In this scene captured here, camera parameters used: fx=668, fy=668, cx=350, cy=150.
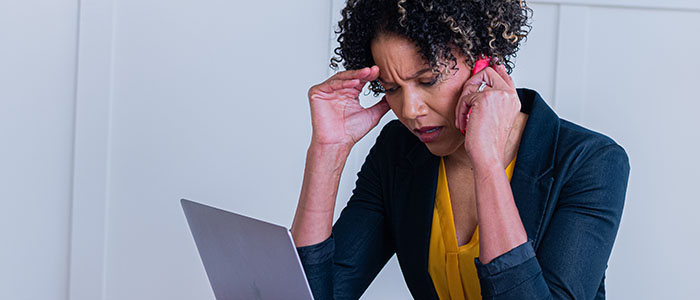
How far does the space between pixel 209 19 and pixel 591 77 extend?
1127 mm

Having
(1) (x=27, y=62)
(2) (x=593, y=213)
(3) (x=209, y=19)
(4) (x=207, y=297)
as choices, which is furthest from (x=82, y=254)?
(2) (x=593, y=213)

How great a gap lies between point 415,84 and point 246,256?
466 millimetres

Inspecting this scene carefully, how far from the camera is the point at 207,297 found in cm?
202

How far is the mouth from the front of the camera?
1.29m

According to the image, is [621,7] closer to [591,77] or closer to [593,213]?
[591,77]

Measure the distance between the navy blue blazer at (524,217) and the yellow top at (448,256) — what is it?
2 centimetres

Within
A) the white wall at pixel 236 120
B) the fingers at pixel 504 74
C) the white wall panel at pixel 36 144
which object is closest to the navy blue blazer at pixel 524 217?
the fingers at pixel 504 74

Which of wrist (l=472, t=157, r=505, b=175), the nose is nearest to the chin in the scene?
the nose

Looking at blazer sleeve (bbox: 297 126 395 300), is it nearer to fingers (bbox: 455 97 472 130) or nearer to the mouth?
the mouth

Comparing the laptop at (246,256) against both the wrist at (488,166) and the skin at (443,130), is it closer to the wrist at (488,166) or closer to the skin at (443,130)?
the skin at (443,130)

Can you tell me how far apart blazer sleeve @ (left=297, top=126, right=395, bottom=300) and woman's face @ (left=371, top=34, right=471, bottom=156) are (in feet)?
0.91

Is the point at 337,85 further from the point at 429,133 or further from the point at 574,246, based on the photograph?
the point at 574,246

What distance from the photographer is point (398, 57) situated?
4.04 ft

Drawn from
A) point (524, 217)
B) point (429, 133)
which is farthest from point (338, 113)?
point (524, 217)
